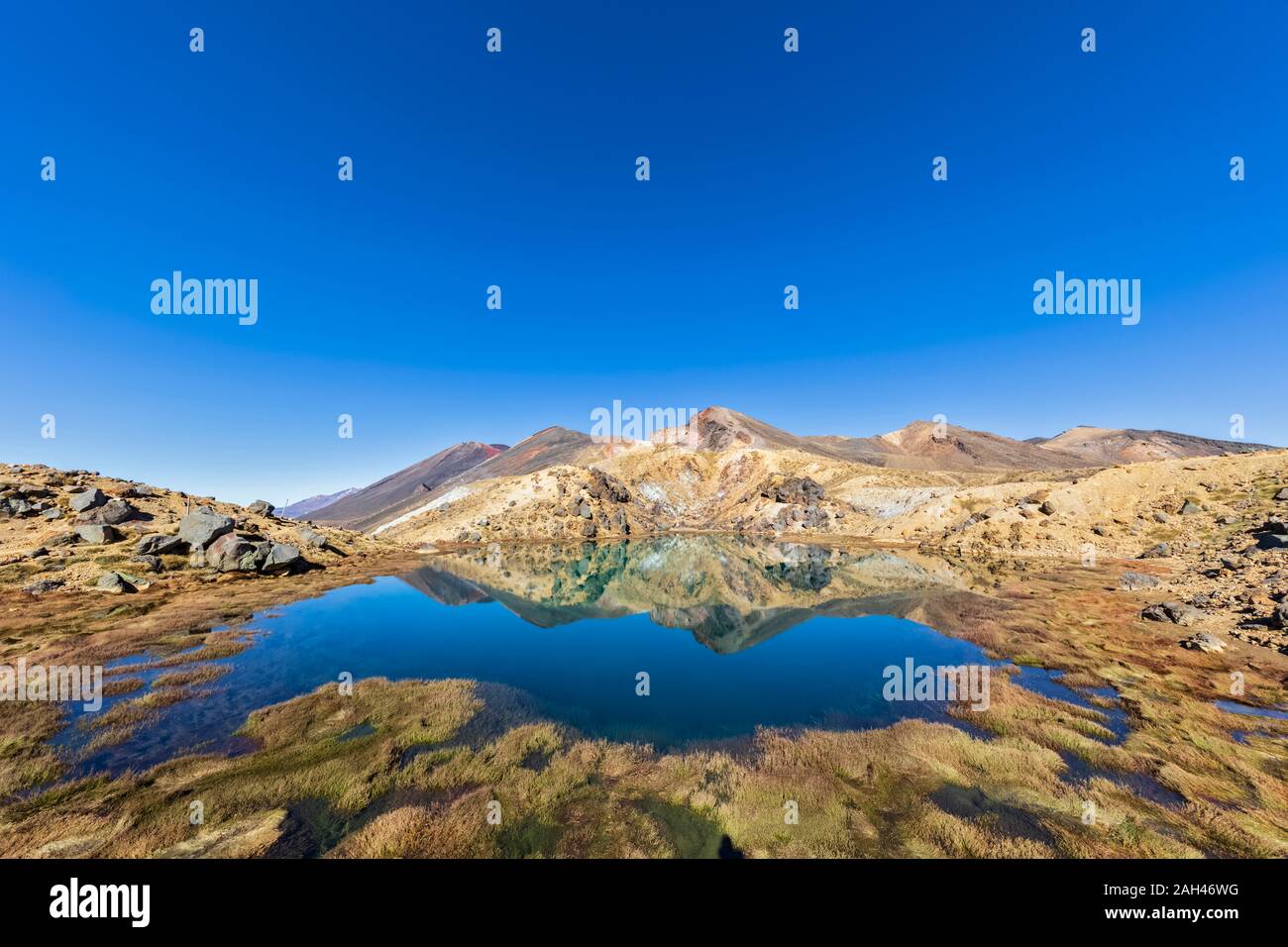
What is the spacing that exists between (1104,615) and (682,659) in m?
29.1

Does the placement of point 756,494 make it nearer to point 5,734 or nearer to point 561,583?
point 561,583

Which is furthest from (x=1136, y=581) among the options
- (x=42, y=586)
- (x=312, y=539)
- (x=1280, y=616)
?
(x=312, y=539)

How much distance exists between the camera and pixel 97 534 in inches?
1651

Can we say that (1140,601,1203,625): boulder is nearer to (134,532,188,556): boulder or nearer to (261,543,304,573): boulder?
(261,543,304,573): boulder

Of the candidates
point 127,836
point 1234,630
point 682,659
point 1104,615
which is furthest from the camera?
point 1104,615

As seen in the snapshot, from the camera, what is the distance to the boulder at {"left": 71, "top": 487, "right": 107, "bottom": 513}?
150 feet

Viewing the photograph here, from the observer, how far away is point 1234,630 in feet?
78.9

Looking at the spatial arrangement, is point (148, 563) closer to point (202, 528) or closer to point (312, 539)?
point (202, 528)

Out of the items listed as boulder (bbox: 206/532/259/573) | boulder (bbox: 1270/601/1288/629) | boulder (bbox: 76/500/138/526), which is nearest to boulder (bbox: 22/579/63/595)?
boulder (bbox: 206/532/259/573)

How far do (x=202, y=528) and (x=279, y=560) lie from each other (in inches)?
304

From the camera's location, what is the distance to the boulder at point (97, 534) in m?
41.7

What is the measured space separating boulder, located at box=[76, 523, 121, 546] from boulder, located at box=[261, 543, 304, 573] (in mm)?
12146

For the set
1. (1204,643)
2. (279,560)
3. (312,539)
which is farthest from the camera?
(312,539)
